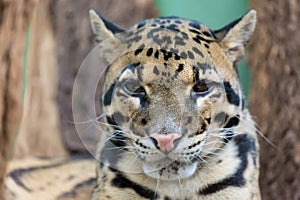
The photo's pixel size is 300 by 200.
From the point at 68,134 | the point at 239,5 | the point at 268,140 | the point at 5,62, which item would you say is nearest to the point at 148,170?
the point at 5,62

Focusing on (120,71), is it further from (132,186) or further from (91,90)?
(91,90)

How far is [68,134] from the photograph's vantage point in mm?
4844

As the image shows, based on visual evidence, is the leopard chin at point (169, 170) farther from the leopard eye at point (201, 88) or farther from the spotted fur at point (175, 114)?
the leopard eye at point (201, 88)

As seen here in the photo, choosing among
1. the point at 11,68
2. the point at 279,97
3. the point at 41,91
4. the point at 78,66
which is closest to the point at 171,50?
the point at 11,68

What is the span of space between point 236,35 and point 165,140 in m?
0.59

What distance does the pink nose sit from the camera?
2510mm

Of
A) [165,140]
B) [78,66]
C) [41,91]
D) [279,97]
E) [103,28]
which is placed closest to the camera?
[165,140]

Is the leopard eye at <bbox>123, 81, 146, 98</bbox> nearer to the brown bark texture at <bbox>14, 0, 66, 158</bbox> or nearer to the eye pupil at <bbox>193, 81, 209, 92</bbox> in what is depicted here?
the eye pupil at <bbox>193, 81, 209, 92</bbox>

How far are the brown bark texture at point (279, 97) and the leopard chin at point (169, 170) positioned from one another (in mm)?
1166

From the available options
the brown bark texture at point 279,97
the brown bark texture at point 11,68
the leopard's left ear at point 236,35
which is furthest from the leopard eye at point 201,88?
the brown bark texture at point 279,97

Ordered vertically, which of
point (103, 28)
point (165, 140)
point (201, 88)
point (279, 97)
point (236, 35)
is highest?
point (103, 28)

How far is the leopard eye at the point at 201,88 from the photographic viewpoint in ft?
8.73

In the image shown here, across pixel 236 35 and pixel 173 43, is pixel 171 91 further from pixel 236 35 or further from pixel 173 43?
pixel 236 35

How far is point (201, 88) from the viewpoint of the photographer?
8.77 feet
